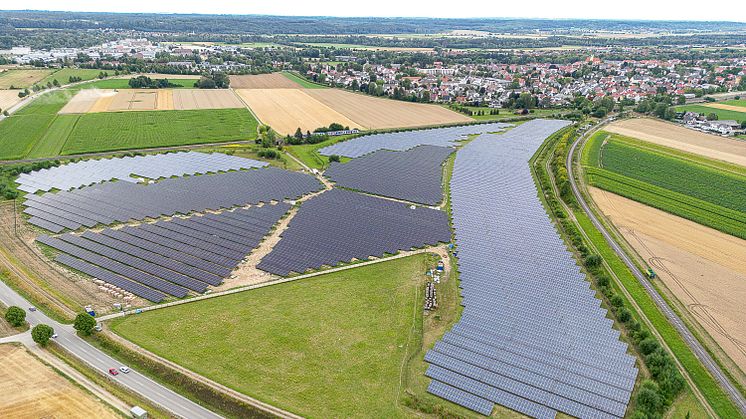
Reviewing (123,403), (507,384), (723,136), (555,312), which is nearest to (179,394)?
(123,403)

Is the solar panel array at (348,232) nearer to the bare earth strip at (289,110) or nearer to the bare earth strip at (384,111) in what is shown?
the bare earth strip at (289,110)

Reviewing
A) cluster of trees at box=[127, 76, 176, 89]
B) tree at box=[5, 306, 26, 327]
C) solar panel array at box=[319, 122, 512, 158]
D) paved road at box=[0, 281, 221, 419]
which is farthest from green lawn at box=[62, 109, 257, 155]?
tree at box=[5, 306, 26, 327]

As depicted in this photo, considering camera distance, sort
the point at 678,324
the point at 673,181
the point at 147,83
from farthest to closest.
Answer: the point at 147,83 → the point at 673,181 → the point at 678,324

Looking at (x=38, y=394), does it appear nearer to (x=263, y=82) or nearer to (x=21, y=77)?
(x=263, y=82)

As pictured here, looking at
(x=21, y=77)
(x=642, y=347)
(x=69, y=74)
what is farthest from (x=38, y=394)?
(x=69, y=74)

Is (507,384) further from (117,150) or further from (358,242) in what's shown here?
(117,150)

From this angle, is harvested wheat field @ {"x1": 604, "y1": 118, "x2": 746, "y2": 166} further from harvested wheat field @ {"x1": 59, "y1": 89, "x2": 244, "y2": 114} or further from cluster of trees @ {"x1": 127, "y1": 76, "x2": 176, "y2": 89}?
cluster of trees @ {"x1": 127, "y1": 76, "x2": 176, "y2": 89}

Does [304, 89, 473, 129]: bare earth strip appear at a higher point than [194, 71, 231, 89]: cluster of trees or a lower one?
lower

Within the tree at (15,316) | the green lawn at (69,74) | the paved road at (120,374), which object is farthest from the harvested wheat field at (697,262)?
the green lawn at (69,74)
